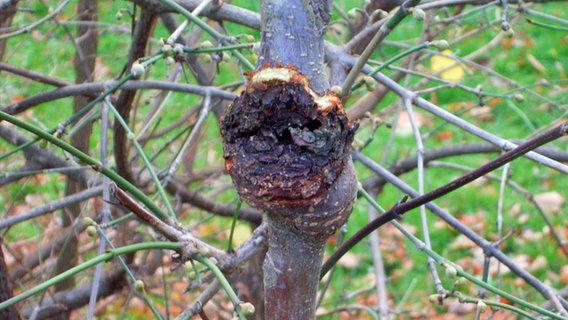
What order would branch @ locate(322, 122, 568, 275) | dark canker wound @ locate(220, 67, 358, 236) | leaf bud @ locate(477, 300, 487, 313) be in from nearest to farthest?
1. branch @ locate(322, 122, 568, 275)
2. dark canker wound @ locate(220, 67, 358, 236)
3. leaf bud @ locate(477, 300, 487, 313)

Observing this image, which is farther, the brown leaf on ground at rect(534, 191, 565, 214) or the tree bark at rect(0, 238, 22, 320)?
the brown leaf on ground at rect(534, 191, 565, 214)

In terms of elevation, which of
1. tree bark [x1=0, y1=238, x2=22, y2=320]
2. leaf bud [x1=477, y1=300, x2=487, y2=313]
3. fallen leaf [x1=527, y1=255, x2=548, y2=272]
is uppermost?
fallen leaf [x1=527, y1=255, x2=548, y2=272]

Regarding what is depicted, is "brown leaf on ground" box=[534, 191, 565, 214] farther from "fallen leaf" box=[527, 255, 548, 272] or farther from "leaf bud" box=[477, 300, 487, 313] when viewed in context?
"leaf bud" box=[477, 300, 487, 313]

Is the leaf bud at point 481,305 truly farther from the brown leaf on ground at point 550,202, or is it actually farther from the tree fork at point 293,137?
the brown leaf on ground at point 550,202

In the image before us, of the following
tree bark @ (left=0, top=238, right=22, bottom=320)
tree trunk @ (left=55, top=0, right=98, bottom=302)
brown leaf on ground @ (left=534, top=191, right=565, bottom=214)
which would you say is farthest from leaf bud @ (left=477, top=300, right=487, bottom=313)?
brown leaf on ground @ (left=534, top=191, right=565, bottom=214)

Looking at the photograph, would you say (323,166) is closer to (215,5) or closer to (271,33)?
(271,33)

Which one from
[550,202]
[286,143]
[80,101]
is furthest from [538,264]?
[286,143]

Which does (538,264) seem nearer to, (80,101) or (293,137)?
(80,101)

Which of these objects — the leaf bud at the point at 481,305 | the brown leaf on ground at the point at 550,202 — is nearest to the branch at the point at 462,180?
the leaf bud at the point at 481,305
